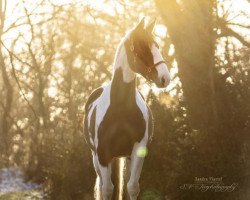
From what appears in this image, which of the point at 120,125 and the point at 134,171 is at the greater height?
the point at 120,125

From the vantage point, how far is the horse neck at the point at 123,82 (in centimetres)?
730

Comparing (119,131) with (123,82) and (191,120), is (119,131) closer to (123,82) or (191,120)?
(123,82)

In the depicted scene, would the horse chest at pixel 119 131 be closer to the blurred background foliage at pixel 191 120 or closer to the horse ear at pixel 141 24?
the horse ear at pixel 141 24

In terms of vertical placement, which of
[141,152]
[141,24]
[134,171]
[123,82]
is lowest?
[134,171]

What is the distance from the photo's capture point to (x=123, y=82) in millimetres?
7344

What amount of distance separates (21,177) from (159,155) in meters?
18.3

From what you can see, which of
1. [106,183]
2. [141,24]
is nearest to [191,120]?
[106,183]

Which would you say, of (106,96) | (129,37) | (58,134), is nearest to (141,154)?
(106,96)

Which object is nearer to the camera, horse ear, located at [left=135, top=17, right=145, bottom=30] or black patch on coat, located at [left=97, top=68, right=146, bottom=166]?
horse ear, located at [left=135, top=17, right=145, bottom=30]

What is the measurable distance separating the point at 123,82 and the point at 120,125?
1.82 feet

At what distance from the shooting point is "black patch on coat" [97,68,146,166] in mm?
7324

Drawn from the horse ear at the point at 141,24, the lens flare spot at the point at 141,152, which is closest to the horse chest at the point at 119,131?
the lens flare spot at the point at 141,152

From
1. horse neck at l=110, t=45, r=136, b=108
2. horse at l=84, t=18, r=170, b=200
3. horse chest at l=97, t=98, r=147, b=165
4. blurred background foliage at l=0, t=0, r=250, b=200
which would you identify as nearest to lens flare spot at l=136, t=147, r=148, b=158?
horse at l=84, t=18, r=170, b=200

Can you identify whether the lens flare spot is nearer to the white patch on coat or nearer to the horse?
the horse
